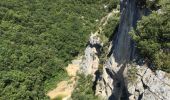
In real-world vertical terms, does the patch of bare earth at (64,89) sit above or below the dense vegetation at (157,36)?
below

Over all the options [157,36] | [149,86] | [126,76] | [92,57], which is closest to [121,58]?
[126,76]

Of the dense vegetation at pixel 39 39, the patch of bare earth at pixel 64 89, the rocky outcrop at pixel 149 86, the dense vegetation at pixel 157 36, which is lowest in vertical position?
the patch of bare earth at pixel 64 89

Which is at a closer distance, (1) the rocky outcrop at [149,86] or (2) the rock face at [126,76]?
(1) the rocky outcrop at [149,86]

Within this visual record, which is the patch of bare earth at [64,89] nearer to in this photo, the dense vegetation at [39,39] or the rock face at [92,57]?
the dense vegetation at [39,39]

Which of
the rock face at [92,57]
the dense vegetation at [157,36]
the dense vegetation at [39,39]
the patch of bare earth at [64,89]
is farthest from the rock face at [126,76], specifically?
the dense vegetation at [39,39]

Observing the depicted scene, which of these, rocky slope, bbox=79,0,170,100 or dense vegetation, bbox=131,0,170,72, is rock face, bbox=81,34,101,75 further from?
dense vegetation, bbox=131,0,170,72

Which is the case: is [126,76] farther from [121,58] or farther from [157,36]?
[157,36]

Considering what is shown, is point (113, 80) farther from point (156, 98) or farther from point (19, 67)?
point (19, 67)
